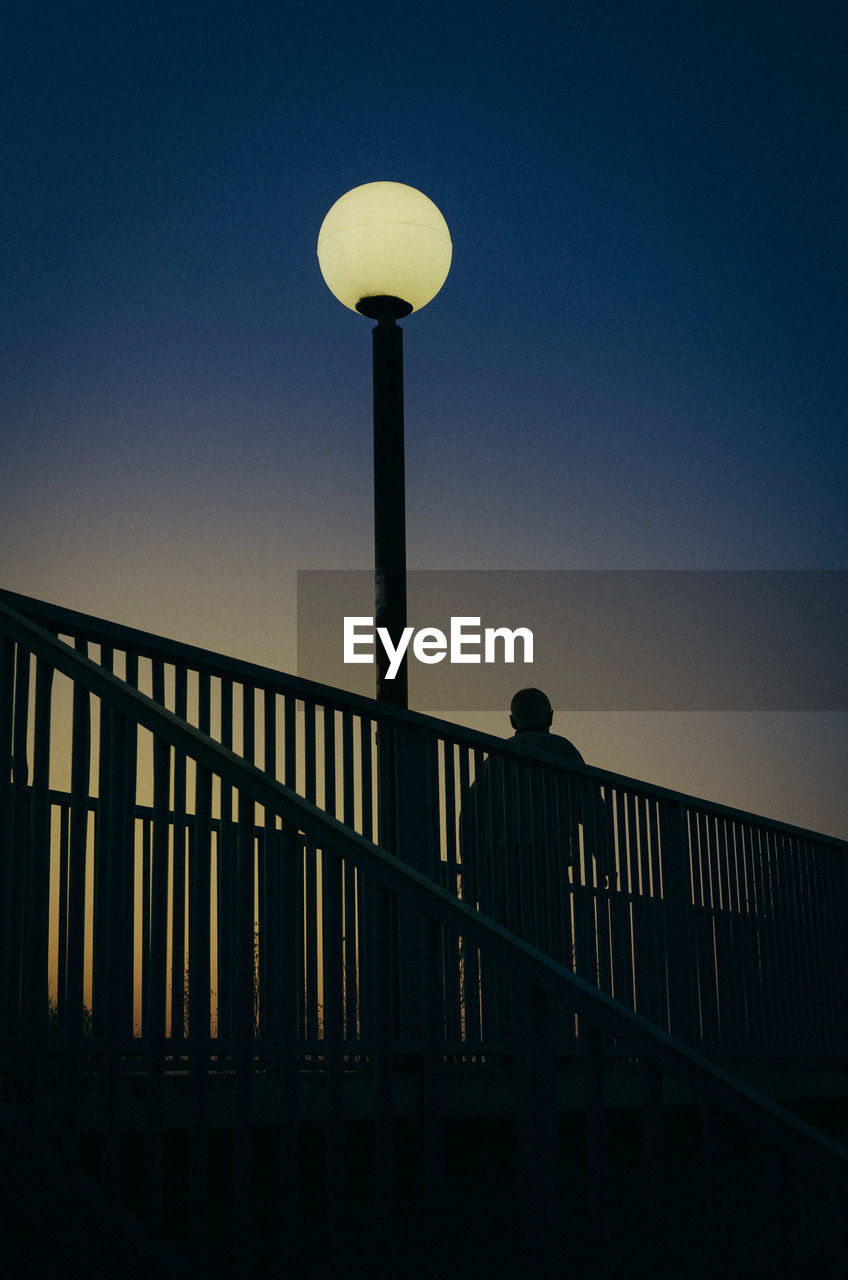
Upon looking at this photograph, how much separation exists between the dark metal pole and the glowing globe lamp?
210 millimetres

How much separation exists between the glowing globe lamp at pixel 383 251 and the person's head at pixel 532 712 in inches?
94.8

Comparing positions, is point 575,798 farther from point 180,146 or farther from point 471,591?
point 180,146

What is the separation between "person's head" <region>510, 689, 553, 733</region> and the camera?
7734 mm

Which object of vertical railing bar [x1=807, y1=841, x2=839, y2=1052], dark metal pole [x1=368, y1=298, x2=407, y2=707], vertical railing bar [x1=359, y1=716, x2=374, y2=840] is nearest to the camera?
vertical railing bar [x1=359, y1=716, x2=374, y2=840]

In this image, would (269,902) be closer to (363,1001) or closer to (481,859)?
(363,1001)

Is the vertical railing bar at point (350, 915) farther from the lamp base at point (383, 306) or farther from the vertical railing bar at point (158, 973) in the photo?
the lamp base at point (383, 306)

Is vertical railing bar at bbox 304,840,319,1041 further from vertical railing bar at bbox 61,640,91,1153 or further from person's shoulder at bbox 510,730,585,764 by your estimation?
person's shoulder at bbox 510,730,585,764

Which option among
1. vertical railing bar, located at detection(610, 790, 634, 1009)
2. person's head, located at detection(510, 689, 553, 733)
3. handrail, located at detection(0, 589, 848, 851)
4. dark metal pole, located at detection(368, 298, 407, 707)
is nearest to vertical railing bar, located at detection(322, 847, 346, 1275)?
handrail, located at detection(0, 589, 848, 851)

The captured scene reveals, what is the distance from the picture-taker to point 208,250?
14.0 m

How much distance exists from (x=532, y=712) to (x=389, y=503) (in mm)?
2277

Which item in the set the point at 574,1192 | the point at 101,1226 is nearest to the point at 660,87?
the point at 574,1192

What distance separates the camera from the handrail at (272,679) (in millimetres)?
3795

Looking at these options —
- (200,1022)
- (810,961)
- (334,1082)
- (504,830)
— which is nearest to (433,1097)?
(334,1082)

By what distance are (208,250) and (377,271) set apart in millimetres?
8184
